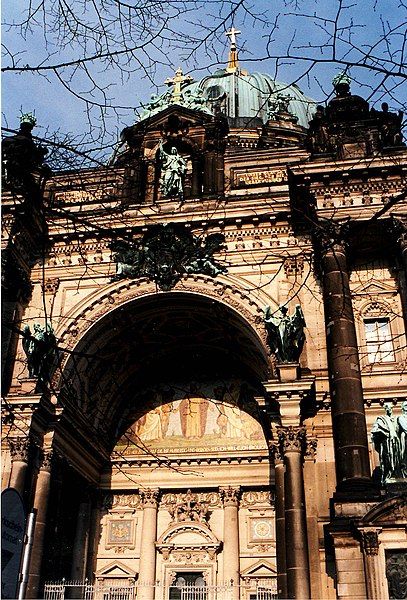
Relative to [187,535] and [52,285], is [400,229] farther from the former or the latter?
[187,535]

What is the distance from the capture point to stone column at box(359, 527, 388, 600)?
12.1 m

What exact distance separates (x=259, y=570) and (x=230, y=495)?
→ 7.12 ft

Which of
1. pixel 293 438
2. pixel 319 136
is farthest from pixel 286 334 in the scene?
pixel 319 136

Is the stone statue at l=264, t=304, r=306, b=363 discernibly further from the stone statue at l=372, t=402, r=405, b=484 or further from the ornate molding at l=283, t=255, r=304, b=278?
the stone statue at l=372, t=402, r=405, b=484

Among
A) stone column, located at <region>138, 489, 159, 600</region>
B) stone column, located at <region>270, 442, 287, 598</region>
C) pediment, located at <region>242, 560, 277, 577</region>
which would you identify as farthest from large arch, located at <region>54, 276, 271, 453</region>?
pediment, located at <region>242, 560, 277, 577</region>

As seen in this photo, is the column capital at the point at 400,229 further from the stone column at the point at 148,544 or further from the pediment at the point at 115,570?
the pediment at the point at 115,570

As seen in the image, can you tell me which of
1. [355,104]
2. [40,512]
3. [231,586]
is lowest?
[231,586]

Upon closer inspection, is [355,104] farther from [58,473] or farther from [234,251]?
[58,473]

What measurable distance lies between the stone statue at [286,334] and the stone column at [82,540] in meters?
7.57

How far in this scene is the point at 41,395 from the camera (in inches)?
642

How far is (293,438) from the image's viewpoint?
15281mm

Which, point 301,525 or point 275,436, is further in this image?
point 275,436

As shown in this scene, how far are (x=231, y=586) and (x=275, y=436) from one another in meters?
4.57

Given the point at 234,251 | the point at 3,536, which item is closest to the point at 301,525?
the point at 234,251
